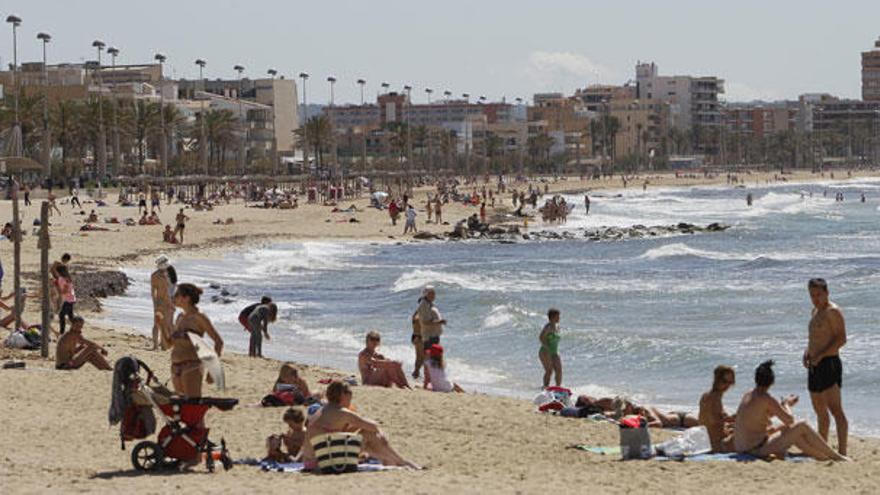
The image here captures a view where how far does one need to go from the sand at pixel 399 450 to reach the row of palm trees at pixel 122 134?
5249 cm

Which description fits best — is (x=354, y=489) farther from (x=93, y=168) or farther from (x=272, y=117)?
(x=272, y=117)

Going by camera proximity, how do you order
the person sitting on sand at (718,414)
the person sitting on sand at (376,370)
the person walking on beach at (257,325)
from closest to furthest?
1. the person sitting on sand at (718,414)
2. the person sitting on sand at (376,370)
3. the person walking on beach at (257,325)

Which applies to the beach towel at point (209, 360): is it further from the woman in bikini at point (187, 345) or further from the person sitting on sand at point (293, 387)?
the person sitting on sand at point (293, 387)

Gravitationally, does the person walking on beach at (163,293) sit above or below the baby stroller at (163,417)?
above

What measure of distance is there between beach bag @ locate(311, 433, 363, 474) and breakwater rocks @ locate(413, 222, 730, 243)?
43339mm

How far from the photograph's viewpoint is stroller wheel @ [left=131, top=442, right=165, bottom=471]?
10812 millimetres

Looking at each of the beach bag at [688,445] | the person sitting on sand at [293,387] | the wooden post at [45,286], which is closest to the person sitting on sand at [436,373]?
the person sitting on sand at [293,387]

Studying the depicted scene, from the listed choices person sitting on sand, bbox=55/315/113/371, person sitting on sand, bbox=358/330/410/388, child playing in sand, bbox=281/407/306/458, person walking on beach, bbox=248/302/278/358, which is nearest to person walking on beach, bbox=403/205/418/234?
person walking on beach, bbox=248/302/278/358

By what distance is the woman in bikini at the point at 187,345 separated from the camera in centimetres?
1140

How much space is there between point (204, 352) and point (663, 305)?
65.7ft

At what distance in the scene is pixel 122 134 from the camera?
319 ft

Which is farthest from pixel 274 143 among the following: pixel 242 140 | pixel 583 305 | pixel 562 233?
pixel 583 305

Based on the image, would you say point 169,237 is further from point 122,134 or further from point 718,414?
point 122,134

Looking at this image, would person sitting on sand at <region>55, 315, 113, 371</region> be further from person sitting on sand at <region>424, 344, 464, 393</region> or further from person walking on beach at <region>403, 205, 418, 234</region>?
person walking on beach at <region>403, 205, 418, 234</region>
